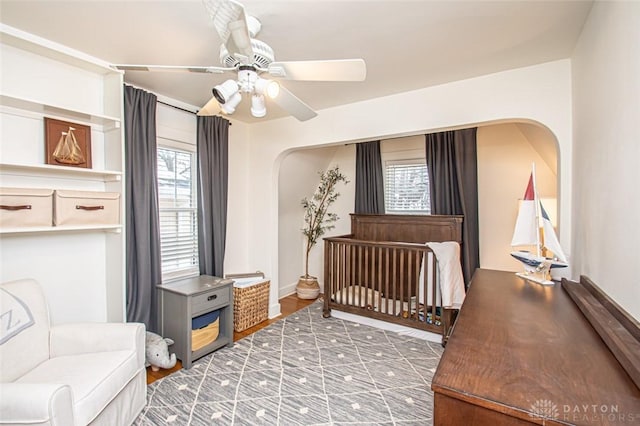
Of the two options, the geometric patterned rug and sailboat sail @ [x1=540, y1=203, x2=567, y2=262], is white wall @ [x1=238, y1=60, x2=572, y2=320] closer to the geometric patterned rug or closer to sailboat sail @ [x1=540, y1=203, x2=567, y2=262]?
sailboat sail @ [x1=540, y1=203, x2=567, y2=262]

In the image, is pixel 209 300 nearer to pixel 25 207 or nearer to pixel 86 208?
pixel 86 208

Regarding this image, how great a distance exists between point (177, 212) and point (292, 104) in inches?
76.6

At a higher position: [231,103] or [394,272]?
[231,103]

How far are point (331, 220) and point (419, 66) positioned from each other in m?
2.75

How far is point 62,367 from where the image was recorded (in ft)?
5.17

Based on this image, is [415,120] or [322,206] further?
[322,206]

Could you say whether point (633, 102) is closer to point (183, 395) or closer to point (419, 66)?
point (419, 66)

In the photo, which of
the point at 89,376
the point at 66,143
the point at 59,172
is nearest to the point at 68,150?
the point at 66,143

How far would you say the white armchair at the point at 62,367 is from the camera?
120cm

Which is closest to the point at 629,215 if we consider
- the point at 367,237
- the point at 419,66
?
the point at 419,66

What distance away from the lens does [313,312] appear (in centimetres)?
367

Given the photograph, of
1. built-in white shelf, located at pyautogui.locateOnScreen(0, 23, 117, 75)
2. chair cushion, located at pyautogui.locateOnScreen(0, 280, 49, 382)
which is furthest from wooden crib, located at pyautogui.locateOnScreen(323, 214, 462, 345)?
built-in white shelf, located at pyautogui.locateOnScreen(0, 23, 117, 75)

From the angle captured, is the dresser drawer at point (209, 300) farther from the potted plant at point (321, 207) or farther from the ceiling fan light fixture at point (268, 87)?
the potted plant at point (321, 207)

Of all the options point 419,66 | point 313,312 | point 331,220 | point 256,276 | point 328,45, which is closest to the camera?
point 328,45
